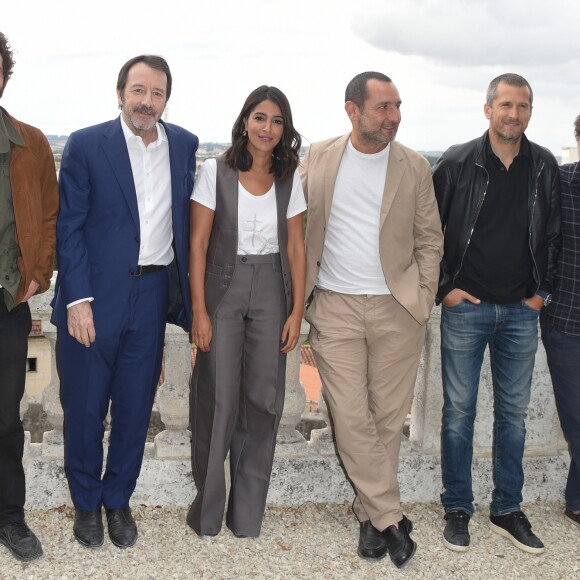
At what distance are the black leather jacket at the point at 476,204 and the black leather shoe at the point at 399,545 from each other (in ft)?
4.12

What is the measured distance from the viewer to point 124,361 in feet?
12.0

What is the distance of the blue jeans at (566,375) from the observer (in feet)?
13.0

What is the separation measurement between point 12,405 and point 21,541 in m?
0.71

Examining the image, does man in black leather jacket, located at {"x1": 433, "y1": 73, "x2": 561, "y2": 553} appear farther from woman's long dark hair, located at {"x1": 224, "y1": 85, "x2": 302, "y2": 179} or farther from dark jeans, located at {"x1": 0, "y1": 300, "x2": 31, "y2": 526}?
dark jeans, located at {"x1": 0, "y1": 300, "x2": 31, "y2": 526}

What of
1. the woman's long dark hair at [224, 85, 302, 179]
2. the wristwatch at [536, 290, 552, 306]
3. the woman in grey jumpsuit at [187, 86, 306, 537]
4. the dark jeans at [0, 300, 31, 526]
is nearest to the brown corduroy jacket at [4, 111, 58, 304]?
the dark jeans at [0, 300, 31, 526]

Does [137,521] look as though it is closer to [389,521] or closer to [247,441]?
[247,441]

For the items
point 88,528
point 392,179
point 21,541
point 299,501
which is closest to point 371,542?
point 299,501

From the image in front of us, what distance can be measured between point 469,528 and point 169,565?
5.65 feet

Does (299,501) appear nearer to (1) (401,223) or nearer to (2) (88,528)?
(2) (88,528)

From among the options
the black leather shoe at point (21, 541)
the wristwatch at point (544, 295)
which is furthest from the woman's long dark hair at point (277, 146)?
the black leather shoe at point (21, 541)

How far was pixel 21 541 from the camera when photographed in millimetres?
3699

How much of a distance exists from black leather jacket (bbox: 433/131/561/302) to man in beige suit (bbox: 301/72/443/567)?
0.10 meters

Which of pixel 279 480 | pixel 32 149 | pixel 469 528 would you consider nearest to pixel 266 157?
pixel 32 149

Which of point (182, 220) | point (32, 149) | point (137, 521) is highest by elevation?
point (32, 149)
